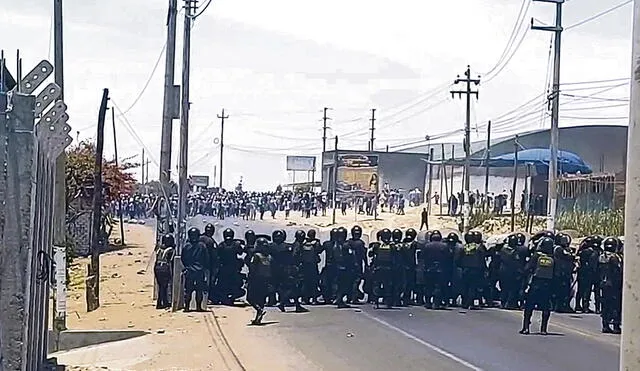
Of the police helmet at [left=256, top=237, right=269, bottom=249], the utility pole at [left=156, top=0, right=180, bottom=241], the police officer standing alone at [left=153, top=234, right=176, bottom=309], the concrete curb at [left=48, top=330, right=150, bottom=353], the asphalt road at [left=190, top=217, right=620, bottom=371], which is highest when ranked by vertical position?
the utility pole at [left=156, top=0, right=180, bottom=241]

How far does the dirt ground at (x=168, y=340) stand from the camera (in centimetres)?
1364

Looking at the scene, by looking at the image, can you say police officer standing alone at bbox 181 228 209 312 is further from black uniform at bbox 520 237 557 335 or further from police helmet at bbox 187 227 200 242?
black uniform at bbox 520 237 557 335

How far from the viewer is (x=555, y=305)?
19.4 metres

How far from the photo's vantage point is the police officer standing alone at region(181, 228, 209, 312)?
19609mm

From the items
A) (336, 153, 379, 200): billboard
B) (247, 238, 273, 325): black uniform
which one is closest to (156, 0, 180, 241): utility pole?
(247, 238, 273, 325): black uniform

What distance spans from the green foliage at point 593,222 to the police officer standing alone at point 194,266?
68.5 feet

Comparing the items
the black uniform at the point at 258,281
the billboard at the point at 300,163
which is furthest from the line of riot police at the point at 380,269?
the billboard at the point at 300,163

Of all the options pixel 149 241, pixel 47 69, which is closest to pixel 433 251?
pixel 47 69

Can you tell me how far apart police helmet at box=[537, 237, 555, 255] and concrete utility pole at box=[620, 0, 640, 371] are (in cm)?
1302

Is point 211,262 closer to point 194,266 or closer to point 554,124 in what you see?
point 194,266

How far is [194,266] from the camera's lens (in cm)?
1961

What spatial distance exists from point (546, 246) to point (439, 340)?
2.50m

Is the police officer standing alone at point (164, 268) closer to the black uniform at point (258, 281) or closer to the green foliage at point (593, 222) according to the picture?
the black uniform at point (258, 281)

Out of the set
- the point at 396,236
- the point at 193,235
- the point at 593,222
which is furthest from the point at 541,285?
the point at 593,222
